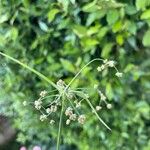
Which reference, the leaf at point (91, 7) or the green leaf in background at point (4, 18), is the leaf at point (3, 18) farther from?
the leaf at point (91, 7)

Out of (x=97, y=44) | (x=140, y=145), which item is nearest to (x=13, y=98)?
(x=97, y=44)

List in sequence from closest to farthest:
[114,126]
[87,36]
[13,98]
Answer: [13,98], [87,36], [114,126]

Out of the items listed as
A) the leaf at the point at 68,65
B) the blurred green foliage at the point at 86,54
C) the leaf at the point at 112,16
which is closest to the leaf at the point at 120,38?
the blurred green foliage at the point at 86,54

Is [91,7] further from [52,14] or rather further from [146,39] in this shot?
[146,39]

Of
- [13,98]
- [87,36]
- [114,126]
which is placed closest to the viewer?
[13,98]

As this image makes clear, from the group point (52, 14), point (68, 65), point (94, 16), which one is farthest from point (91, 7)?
point (68, 65)

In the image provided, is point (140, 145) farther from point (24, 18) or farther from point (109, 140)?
point (24, 18)

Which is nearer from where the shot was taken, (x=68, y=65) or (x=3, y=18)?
(x=3, y=18)

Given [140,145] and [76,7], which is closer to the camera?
[76,7]
